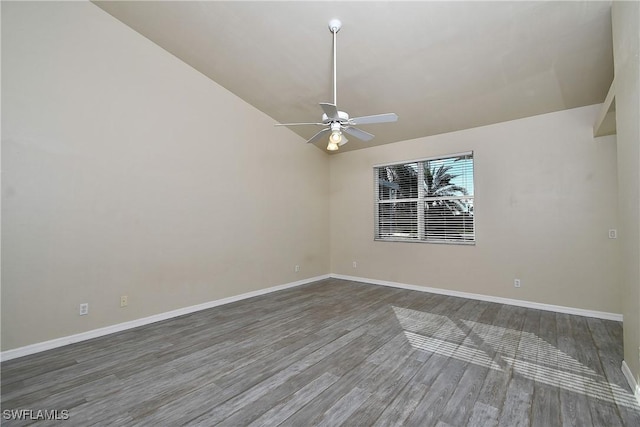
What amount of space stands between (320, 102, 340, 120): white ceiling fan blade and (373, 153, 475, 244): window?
9.55ft

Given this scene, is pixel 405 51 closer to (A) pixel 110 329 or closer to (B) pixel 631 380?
(B) pixel 631 380

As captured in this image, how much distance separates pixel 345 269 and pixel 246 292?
2231mm

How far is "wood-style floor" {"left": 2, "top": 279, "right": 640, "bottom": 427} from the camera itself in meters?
1.78

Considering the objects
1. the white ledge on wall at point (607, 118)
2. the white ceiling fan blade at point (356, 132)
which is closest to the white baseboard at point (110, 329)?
the white ceiling fan blade at point (356, 132)

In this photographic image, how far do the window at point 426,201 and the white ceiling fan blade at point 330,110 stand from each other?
291cm

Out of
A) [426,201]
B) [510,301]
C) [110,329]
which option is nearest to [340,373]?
[110,329]

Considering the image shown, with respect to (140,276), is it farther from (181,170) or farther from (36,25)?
(36,25)

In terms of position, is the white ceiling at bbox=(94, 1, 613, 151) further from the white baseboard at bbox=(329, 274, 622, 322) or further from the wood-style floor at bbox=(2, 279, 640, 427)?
the wood-style floor at bbox=(2, 279, 640, 427)

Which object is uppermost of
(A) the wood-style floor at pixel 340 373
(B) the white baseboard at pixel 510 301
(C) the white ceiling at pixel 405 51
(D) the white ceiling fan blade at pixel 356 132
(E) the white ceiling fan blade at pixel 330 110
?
(C) the white ceiling at pixel 405 51

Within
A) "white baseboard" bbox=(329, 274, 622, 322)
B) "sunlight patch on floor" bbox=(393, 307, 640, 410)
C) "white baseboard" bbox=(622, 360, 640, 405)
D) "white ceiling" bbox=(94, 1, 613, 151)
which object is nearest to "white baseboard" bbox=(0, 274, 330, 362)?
"white baseboard" bbox=(329, 274, 622, 322)

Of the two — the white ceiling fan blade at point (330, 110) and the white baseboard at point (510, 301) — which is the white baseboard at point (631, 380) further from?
the white ceiling fan blade at point (330, 110)

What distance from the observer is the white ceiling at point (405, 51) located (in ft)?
8.73

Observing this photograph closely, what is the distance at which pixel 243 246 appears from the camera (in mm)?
4508

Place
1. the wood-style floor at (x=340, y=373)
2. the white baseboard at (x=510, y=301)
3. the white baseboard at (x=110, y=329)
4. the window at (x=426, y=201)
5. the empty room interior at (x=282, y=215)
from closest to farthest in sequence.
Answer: the wood-style floor at (x=340, y=373) → the empty room interior at (x=282, y=215) → the white baseboard at (x=110, y=329) → the white baseboard at (x=510, y=301) → the window at (x=426, y=201)
